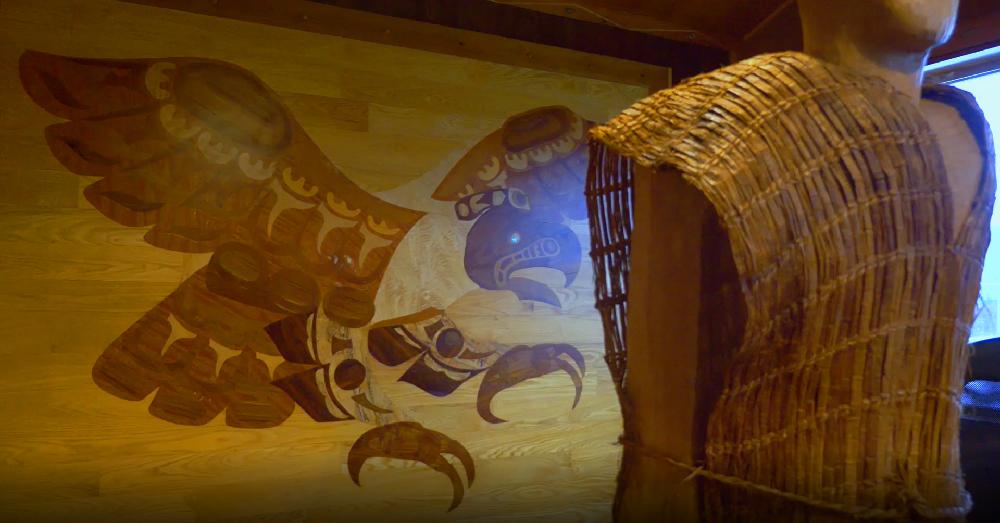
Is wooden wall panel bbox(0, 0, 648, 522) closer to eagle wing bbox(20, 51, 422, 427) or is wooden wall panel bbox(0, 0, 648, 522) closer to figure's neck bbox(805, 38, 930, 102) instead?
eagle wing bbox(20, 51, 422, 427)

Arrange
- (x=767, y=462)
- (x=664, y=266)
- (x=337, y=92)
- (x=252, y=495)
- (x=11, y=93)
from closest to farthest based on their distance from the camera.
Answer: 1. (x=767, y=462)
2. (x=664, y=266)
3. (x=11, y=93)
4. (x=252, y=495)
5. (x=337, y=92)

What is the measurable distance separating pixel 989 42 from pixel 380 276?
1.49 meters

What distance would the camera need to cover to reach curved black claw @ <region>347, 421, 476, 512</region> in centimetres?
170

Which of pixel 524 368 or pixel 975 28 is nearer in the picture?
pixel 975 28

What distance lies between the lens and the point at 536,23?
76.5 inches

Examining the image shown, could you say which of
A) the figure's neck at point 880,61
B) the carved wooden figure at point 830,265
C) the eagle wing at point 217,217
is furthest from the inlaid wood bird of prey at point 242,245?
the figure's neck at point 880,61

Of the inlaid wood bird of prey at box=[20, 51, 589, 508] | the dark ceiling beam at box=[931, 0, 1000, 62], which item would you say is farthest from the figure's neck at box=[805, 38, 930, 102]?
the inlaid wood bird of prey at box=[20, 51, 589, 508]

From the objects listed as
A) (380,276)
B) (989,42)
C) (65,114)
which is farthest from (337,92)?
(989,42)

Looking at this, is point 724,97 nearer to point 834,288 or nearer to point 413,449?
point 834,288

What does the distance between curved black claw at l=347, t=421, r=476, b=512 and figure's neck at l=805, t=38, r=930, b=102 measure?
1346 millimetres

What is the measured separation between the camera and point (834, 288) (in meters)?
0.62

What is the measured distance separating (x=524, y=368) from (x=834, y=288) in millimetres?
1330

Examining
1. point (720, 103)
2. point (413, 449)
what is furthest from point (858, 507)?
point (413, 449)

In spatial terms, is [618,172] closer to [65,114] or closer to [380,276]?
[380,276]
